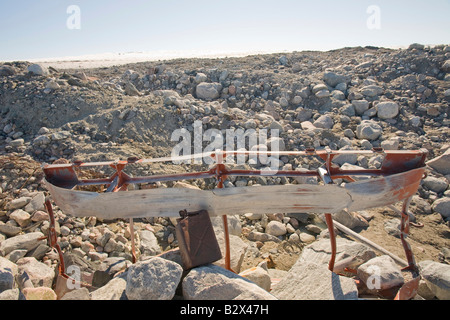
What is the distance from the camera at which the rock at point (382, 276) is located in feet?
6.25

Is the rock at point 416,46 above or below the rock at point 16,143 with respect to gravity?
above

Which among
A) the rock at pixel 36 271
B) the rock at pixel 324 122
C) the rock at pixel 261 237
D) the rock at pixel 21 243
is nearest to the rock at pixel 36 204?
the rock at pixel 21 243

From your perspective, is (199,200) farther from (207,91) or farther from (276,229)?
(207,91)

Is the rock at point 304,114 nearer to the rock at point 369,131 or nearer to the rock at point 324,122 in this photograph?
the rock at point 324,122

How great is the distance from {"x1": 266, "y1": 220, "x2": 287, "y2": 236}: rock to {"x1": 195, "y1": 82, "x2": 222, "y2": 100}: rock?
4.28 m

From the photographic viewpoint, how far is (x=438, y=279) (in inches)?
82.3

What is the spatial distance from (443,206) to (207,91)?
5364 millimetres

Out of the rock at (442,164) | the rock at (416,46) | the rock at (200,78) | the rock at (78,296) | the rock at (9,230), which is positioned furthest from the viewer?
the rock at (416,46)

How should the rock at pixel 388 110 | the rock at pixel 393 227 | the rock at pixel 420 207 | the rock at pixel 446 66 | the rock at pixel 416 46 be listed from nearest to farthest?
the rock at pixel 393 227
the rock at pixel 420 207
the rock at pixel 388 110
the rock at pixel 446 66
the rock at pixel 416 46

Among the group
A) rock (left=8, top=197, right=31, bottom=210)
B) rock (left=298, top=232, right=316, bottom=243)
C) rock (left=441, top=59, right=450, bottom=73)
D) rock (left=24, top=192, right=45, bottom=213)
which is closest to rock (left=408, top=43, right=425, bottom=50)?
rock (left=441, top=59, right=450, bottom=73)

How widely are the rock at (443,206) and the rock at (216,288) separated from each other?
3874mm

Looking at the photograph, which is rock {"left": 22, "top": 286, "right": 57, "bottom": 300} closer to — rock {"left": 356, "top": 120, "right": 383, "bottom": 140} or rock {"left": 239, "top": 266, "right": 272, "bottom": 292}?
rock {"left": 239, "top": 266, "right": 272, "bottom": 292}

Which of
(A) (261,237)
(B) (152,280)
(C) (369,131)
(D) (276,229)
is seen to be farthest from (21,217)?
(C) (369,131)
